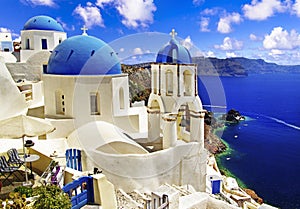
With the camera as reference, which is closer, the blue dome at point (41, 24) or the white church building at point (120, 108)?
the white church building at point (120, 108)

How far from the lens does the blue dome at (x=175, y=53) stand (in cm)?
1234

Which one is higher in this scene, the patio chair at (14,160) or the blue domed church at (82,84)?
the blue domed church at (82,84)

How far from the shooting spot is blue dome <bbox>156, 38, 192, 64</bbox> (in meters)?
12.3

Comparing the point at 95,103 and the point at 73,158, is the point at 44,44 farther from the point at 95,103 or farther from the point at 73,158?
the point at 73,158

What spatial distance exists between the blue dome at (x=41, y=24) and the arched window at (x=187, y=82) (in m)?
15.1

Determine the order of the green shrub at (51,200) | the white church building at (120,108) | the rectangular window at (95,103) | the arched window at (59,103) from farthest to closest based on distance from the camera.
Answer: the arched window at (59,103) < the rectangular window at (95,103) < the white church building at (120,108) < the green shrub at (51,200)

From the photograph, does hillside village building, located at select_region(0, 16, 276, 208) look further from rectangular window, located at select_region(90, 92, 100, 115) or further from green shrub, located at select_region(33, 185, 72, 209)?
green shrub, located at select_region(33, 185, 72, 209)

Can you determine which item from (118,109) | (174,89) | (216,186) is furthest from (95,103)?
(216,186)

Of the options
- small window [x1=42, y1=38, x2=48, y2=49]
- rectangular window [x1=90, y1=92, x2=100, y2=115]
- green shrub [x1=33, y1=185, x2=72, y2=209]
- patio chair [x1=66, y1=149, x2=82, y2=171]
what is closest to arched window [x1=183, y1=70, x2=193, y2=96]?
rectangular window [x1=90, y1=92, x2=100, y2=115]

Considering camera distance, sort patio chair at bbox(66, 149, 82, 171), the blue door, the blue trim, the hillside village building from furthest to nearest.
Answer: the blue door → the hillside village building → patio chair at bbox(66, 149, 82, 171) → the blue trim

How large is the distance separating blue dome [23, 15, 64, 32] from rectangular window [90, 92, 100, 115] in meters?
12.9

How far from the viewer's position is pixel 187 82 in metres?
13.1

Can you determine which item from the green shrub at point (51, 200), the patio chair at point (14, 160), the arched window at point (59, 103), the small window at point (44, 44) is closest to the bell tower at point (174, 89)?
the arched window at point (59, 103)

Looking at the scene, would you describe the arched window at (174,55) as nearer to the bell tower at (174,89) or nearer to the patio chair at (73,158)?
the bell tower at (174,89)
